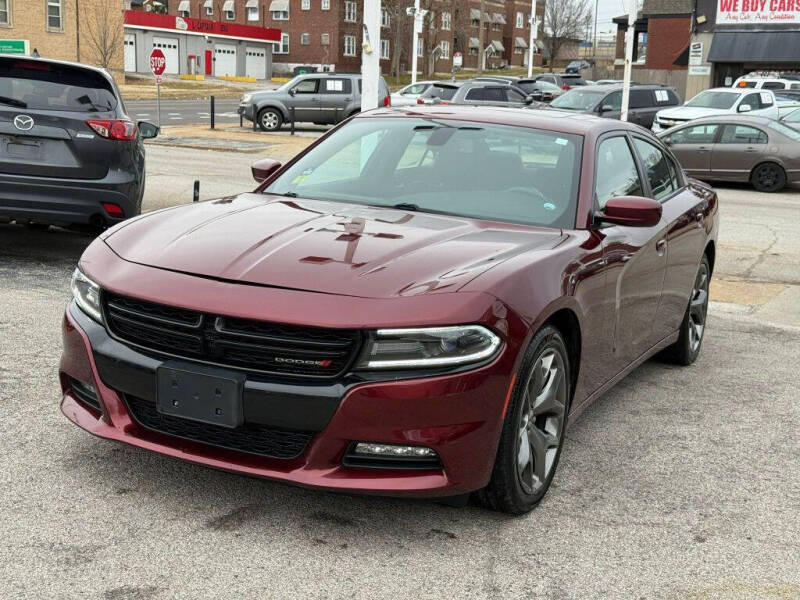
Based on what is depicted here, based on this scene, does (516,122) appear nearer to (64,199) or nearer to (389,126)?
(389,126)

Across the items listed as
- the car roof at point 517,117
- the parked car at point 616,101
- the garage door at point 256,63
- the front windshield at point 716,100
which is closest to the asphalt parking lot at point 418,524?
the car roof at point 517,117

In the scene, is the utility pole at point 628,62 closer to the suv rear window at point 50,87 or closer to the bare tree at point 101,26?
the suv rear window at point 50,87

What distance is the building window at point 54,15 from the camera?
53.4 meters

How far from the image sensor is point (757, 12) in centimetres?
4766

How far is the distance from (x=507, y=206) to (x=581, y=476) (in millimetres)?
1284

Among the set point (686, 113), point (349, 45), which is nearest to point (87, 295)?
point (686, 113)

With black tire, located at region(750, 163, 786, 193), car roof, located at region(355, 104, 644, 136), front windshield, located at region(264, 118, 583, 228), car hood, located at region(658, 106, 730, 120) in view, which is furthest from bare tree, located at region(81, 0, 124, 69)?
front windshield, located at region(264, 118, 583, 228)

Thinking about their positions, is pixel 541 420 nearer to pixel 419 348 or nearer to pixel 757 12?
pixel 419 348

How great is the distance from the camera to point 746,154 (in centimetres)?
2006

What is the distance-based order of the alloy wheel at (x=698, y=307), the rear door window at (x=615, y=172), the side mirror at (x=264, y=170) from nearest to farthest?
the rear door window at (x=615, y=172) → the side mirror at (x=264, y=170) → the alloy wheel at (x=698, y=307)

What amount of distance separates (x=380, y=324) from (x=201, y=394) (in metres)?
0.68

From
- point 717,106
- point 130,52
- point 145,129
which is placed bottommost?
point 717,106

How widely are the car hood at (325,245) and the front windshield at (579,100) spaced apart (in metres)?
22.9

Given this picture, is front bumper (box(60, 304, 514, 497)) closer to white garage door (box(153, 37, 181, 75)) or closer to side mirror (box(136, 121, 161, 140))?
side mirror (box(136, 121, 161, 140))
